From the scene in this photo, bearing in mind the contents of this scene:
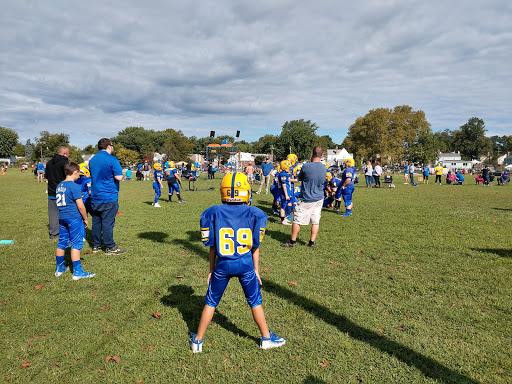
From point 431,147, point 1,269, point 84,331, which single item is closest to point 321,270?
point 84,331

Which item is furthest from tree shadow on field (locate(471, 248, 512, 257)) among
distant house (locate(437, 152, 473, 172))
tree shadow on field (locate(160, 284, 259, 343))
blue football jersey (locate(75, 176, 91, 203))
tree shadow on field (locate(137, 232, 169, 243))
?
distant house (locate(437, 152, 473, 172))

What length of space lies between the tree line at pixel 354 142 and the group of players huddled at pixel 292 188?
23.6 m

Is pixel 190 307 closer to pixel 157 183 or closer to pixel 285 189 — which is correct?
pixel 285 189

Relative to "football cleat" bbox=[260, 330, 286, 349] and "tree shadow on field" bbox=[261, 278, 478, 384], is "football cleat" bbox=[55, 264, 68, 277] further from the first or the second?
"football cleat" bbox=[260, 330, 286, 349]

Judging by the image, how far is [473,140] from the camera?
4855 inches

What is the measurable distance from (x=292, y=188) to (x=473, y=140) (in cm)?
14490

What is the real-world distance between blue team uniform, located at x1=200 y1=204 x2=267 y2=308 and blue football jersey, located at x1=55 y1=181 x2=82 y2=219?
3.34m

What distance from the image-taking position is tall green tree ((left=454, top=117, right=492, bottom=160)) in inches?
4742

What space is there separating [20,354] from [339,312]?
13.2 ft

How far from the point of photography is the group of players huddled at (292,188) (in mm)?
9555

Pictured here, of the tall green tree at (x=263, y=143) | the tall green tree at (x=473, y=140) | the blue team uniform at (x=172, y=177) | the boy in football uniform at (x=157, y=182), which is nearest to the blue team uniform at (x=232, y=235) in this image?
the boy in football uniform at (x=157, y=182)

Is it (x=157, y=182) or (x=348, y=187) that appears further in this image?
(x=157, y=182)

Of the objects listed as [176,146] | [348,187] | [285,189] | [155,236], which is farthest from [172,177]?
[176,146]

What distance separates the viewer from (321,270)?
19.7 feet
